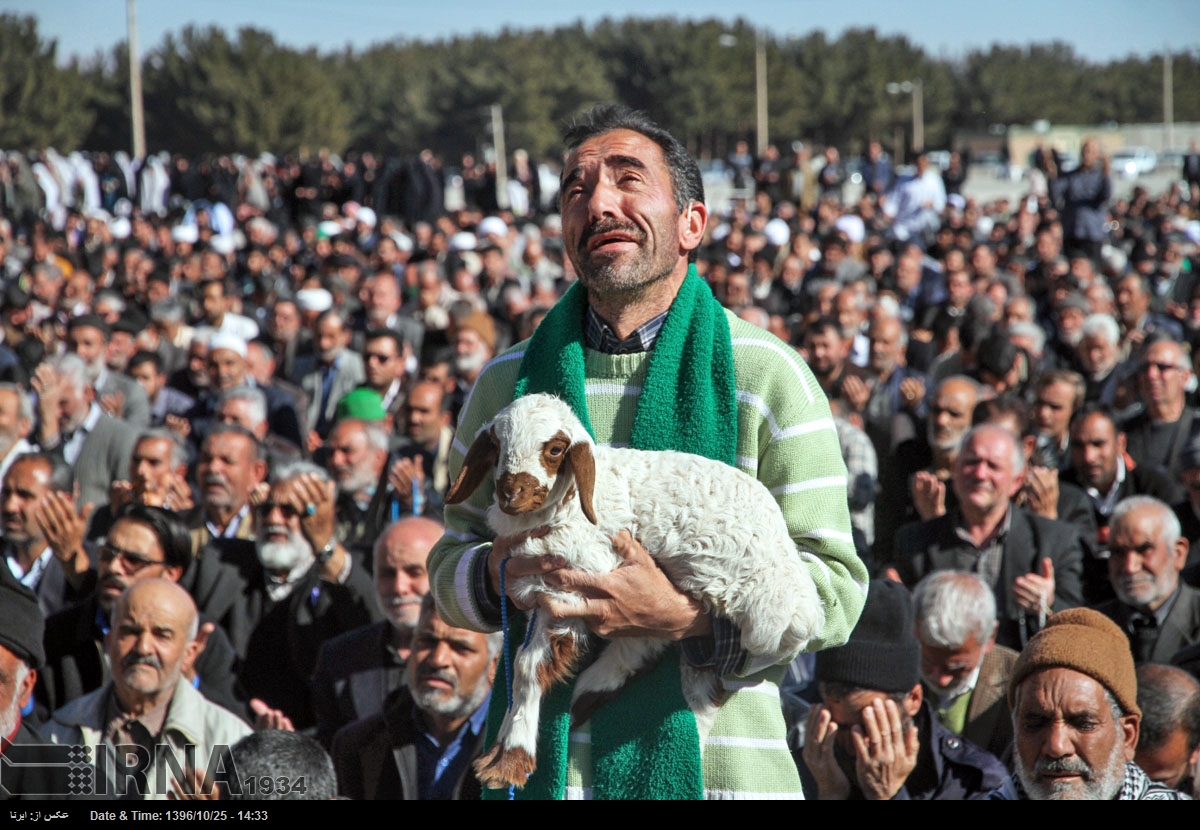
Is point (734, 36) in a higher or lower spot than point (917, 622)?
higher

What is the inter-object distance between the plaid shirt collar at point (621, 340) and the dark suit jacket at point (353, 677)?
2559mm

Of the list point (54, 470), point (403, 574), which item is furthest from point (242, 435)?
point (403, 574)

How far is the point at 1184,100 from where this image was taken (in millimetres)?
20781

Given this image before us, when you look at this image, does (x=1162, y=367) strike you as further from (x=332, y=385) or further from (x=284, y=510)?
(x=332, y=385)

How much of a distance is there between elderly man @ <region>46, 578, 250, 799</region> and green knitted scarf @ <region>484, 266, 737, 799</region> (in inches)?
86.0

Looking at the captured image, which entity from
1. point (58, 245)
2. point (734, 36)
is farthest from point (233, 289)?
point (734, 36)

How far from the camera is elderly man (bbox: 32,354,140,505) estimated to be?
24.0ft

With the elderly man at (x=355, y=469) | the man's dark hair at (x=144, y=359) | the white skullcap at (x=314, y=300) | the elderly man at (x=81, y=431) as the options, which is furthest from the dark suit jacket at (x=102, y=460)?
the white skullcap at (x=314, y=300)

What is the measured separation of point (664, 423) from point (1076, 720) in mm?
1687

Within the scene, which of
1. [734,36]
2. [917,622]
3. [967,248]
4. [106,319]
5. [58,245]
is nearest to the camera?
[917,622]

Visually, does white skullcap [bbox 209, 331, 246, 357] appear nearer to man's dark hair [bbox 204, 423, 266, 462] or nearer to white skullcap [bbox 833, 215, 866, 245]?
man's dark hair [bbox 204, 423, 266, 462]

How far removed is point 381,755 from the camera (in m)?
4.09
